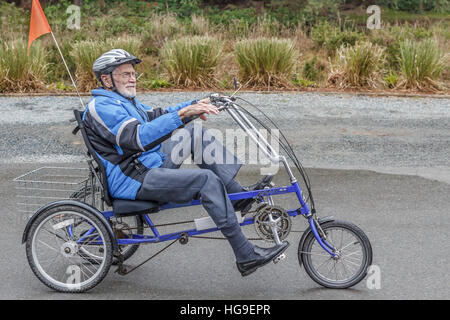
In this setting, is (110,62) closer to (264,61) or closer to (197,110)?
(197,110)

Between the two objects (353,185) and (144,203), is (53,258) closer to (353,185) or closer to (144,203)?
(144,203)

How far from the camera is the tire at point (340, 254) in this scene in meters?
4.32

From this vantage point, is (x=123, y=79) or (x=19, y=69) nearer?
(x=123, y=79)

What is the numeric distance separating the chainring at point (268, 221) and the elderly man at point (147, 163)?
105 millimetres

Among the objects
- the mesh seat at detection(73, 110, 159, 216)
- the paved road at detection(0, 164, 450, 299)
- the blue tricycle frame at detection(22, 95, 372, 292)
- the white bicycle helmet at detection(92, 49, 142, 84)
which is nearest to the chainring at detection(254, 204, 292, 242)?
the blue tricycle frame at detection(22, 95, 372, 292)

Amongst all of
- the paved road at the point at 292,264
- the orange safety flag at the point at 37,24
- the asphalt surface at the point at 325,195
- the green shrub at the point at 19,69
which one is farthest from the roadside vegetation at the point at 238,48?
the orange safety flag at the point at 37,24

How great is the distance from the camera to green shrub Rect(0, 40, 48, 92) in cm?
1168

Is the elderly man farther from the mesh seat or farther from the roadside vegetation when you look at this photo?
the roadside vegetation

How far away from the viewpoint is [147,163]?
14.4ft

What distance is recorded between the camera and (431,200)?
643 centimetres

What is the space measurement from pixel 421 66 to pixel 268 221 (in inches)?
333

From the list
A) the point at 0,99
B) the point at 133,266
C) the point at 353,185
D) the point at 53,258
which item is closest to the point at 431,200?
the point at 353,185

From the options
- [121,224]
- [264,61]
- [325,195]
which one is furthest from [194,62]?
[121,224]

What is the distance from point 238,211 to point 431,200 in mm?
2727
